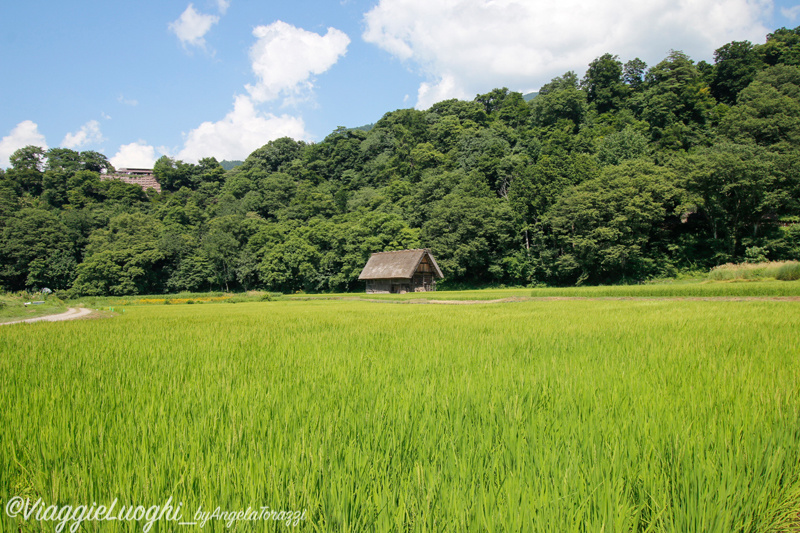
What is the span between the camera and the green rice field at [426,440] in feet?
4.45

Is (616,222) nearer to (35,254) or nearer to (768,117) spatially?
(768,117)

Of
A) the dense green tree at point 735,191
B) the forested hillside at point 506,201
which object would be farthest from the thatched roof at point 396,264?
the dense green tree at point 735,191

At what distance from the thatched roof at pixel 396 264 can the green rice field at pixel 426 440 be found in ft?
117

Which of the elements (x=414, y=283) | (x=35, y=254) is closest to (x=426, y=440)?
(x=414, y=283)

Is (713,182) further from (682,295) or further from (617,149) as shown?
(682,295)

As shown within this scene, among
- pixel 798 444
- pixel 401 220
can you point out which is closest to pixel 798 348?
pixel 798 444

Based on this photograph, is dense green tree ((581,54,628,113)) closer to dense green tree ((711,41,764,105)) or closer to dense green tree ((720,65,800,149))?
dense green tree ((711,41,764,105))

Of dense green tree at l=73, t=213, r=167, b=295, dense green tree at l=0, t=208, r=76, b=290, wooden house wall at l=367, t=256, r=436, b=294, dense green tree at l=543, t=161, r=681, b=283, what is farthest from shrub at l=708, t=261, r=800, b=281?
dense green tree at l=0, t=208, r=76, b=290

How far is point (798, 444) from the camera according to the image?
210cm

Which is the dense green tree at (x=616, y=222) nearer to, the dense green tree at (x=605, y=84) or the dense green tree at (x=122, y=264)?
the dense green tree at (x=605, y=84)

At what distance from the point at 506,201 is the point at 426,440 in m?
48.5

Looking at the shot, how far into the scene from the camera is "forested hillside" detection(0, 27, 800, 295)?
35.9m

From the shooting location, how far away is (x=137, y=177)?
330 ft

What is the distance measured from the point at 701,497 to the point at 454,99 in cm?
8658
